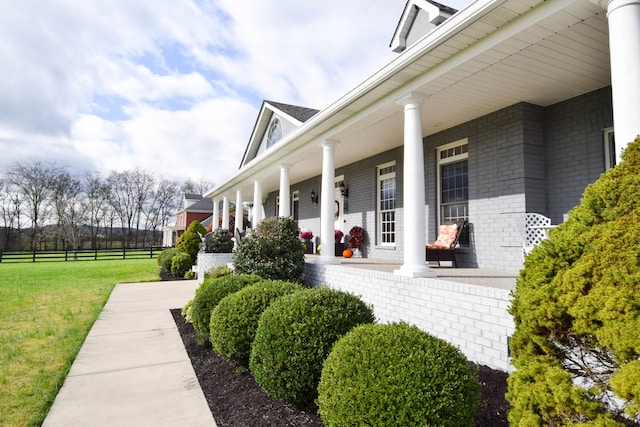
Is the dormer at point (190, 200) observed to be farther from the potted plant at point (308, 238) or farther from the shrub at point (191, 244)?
the potted plant at point (308, 238)

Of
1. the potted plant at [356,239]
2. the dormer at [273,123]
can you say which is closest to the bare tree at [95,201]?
the dormer at [273,123]

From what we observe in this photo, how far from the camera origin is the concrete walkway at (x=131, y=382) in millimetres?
2869

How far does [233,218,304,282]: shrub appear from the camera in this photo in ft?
24.5

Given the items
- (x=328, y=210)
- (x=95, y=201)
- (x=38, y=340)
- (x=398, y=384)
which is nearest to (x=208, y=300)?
(x=38, y=340)

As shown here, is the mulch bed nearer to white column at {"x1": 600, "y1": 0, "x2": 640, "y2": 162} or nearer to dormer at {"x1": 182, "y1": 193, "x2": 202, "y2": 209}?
white column at {"x1": 600, "y1": 0, "x2": 640, "y2": 162}

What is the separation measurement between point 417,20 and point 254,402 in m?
10.2

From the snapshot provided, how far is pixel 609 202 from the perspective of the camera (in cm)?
160

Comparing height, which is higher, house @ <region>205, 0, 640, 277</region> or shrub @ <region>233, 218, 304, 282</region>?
house @ <region>205, 0, 640, 277</region>

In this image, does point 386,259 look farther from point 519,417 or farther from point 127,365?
point 519,417

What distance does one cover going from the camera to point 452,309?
4.27 meters

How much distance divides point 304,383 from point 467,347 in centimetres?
219

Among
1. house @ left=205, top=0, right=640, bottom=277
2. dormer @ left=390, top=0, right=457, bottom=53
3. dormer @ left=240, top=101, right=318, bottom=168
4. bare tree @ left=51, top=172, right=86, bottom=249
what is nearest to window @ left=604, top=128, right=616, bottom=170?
house @ left=205, top=0, right=640, bottom=277

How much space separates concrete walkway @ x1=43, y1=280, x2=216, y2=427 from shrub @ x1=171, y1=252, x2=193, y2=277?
23.9 ft

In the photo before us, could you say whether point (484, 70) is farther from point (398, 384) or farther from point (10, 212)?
point (10, 212)
